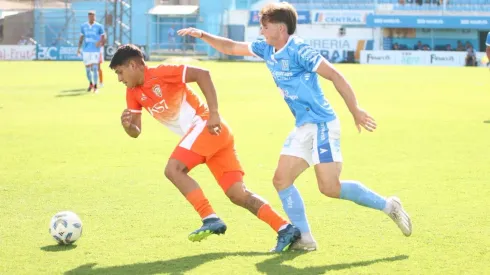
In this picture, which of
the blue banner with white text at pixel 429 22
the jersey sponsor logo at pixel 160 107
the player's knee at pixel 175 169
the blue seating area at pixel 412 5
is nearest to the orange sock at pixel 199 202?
the player's knee at pixel 175 169

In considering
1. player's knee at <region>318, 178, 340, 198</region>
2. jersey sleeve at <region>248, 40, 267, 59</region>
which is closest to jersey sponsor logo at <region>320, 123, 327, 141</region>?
A: player's knee at <region>318, 178, 340, 198</region>

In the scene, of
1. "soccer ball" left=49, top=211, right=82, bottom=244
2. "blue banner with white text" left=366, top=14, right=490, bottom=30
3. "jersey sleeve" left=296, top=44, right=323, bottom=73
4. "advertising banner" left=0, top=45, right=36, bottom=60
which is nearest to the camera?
"jersey sleeve" left=296, top=44, right=323, bottom=73

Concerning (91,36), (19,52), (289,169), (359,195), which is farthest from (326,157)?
(19,52)

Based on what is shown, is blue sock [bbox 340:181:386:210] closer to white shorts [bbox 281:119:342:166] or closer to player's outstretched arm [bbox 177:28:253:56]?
white shorts [bbox 281:119:342:166]

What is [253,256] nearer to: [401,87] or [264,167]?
[264,167]

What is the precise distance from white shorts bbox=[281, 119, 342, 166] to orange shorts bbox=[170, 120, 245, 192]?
462 mm

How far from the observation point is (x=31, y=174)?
11.0m

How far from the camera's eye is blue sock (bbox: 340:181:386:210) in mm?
6890

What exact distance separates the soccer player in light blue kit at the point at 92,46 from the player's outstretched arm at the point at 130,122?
18.0 metres

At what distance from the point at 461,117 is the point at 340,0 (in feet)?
150

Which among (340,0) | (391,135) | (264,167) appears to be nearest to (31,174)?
(264,167)

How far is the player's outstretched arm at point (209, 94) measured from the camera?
22.2 ft

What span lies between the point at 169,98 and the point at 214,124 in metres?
0.53

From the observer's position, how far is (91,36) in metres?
25.6
